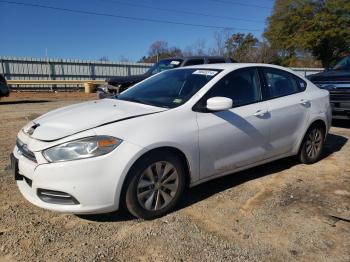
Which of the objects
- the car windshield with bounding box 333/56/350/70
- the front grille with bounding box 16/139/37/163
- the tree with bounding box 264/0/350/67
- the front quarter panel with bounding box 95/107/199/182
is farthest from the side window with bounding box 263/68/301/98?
the tree with bounding box 264/0/350/67

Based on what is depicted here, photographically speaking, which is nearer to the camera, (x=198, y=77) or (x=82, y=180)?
(x=82, y=180)

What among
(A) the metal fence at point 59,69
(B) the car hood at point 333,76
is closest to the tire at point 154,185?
(B) the car hood at point 333,76

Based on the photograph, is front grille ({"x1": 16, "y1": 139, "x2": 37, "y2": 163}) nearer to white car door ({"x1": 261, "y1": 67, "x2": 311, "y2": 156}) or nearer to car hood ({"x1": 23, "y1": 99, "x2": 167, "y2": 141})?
car hood ({"x1": 23, "y1": 99, "x2": 167, "y2": 141})

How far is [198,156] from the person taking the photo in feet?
12.8

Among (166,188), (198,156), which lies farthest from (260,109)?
(166,188)

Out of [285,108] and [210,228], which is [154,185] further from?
[285,108]

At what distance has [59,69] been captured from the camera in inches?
1022

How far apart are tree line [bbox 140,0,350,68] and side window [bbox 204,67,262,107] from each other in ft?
111

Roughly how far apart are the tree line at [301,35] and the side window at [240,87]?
111ft

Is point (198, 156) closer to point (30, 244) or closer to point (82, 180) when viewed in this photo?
point (82, 180)

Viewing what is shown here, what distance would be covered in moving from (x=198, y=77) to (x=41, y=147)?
2055mm

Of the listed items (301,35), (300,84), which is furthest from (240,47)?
(300,84)

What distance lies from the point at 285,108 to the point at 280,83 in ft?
1.39

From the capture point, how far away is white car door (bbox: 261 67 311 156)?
480 centimetres
